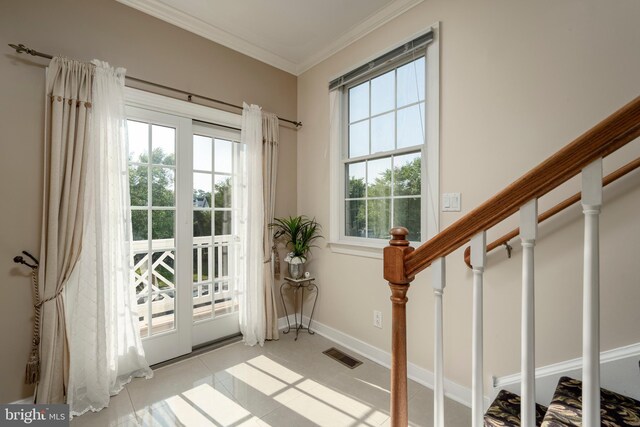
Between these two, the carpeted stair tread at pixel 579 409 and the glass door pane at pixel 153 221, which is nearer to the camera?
the carpeted stair tread at pixel 579 409

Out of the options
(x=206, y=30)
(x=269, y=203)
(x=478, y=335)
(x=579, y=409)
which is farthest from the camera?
(x=269, y=203)

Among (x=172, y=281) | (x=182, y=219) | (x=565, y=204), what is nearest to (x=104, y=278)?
(x=172, y=281)

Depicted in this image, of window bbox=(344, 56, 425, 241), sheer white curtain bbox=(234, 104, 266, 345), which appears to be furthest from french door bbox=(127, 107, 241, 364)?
window bbox=(344, 56, 425, 241)

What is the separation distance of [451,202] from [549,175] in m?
1.28

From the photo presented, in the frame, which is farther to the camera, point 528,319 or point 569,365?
point 569,365

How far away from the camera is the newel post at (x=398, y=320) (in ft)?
3.11

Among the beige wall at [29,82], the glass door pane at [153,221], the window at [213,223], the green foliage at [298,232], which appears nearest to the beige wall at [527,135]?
the green foliage at [298,232]

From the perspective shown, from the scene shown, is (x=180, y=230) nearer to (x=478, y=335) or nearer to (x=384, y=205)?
(x=384, y=205)

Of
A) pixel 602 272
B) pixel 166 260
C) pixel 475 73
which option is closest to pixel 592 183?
pixel 602 272

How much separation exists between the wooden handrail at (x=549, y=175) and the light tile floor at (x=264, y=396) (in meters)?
1.47

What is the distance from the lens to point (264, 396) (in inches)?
75.3

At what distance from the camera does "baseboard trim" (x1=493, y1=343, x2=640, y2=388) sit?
127 centimetres

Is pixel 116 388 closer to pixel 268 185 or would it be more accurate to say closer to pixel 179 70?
pixel 268 185

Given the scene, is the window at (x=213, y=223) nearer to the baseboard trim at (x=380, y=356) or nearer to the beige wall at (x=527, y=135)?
the baseboard trim at (x=380, y=356)
